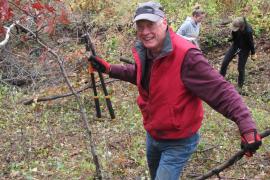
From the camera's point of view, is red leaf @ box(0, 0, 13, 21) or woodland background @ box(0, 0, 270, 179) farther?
woodland background @ box(0, 0, 270, 179)

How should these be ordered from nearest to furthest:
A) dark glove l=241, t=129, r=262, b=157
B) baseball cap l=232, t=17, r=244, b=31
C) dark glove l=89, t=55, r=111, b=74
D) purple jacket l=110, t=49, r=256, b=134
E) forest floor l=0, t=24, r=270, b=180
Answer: dark glove l=241, t=129, r=262, b=157 → purple jacket l=110, t=49, r=256, b=134 → dark glove l=89, t=55, r=111, b=74 → forest floor l=0, t=24, r=270, b=180 → baseball cap l=232, t=17, r=244, b=31

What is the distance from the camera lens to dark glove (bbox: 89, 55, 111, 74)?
4207 mm

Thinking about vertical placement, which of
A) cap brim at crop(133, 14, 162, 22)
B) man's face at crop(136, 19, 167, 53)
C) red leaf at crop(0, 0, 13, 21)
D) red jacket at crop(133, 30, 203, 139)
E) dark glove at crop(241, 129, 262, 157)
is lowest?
dark glove at crop(241, 129, 262, 157)

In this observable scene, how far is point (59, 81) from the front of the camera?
33.1ft

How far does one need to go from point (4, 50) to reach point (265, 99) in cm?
597

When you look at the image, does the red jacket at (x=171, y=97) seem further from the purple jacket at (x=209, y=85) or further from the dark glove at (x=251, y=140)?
the dark glove at (x=251, y=140)

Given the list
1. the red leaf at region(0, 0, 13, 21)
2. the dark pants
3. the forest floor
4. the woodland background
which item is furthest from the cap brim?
the dark pants

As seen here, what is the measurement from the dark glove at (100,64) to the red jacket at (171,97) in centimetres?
81

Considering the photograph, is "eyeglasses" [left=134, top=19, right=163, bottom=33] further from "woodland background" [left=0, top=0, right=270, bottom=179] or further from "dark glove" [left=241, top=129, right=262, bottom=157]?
"woodland background" [left=0, top=0, right=270, bottom=179]

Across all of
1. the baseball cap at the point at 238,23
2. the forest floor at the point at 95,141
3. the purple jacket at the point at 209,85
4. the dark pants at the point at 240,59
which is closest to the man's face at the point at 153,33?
the purple jacket at the point at 209,85

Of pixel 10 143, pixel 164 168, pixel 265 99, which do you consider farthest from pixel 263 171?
pixel 265 99

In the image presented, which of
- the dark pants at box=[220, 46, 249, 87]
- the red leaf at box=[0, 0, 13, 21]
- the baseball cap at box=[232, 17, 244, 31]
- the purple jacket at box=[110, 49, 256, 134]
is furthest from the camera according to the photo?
the dark pants at box=[220, 46, 249, 87]

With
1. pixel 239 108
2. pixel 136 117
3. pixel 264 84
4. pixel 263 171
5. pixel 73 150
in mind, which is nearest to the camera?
pixel 239 108

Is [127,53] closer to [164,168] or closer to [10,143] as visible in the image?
[10,143]
